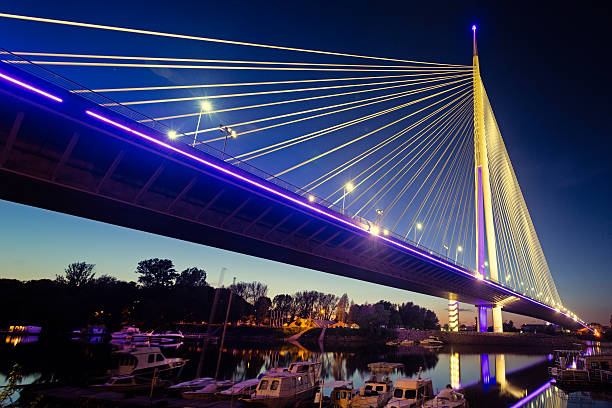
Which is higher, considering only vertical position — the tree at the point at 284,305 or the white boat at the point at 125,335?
the tree at the point at 284,305

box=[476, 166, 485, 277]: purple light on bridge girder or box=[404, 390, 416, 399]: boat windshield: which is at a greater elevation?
box=[476, 166, 485, 277]: purple light on bridge girder

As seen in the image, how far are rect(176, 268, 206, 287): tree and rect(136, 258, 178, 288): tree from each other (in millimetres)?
4199

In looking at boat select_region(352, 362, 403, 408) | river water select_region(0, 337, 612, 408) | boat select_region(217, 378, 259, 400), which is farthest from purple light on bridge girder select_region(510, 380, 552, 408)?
boat select_region(217, 378, 259, 400)

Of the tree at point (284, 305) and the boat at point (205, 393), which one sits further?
the tree at point (284, 305)

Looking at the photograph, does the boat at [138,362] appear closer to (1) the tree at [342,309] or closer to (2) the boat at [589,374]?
(2) the boat at [589,374]

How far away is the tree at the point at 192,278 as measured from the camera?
4149 inches

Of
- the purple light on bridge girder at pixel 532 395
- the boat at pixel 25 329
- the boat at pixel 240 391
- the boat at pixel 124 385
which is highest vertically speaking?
the purple light on bridge girder at pixel 532 395

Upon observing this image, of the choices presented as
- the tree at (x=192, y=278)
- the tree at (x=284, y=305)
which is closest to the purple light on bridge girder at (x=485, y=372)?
the tree at (x=192, y=278)

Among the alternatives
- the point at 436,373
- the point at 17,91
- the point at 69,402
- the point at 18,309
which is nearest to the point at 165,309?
the point at 18,309

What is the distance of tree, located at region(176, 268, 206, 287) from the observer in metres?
105

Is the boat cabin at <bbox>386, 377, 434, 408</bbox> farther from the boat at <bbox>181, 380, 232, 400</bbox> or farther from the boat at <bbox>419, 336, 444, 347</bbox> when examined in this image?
the boat at <bbox>419, 336, 444, 347</bbox>

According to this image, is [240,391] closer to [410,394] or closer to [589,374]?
[410,394]

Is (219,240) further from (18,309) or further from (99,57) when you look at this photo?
(18,309)

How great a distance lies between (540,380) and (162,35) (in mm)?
42871
